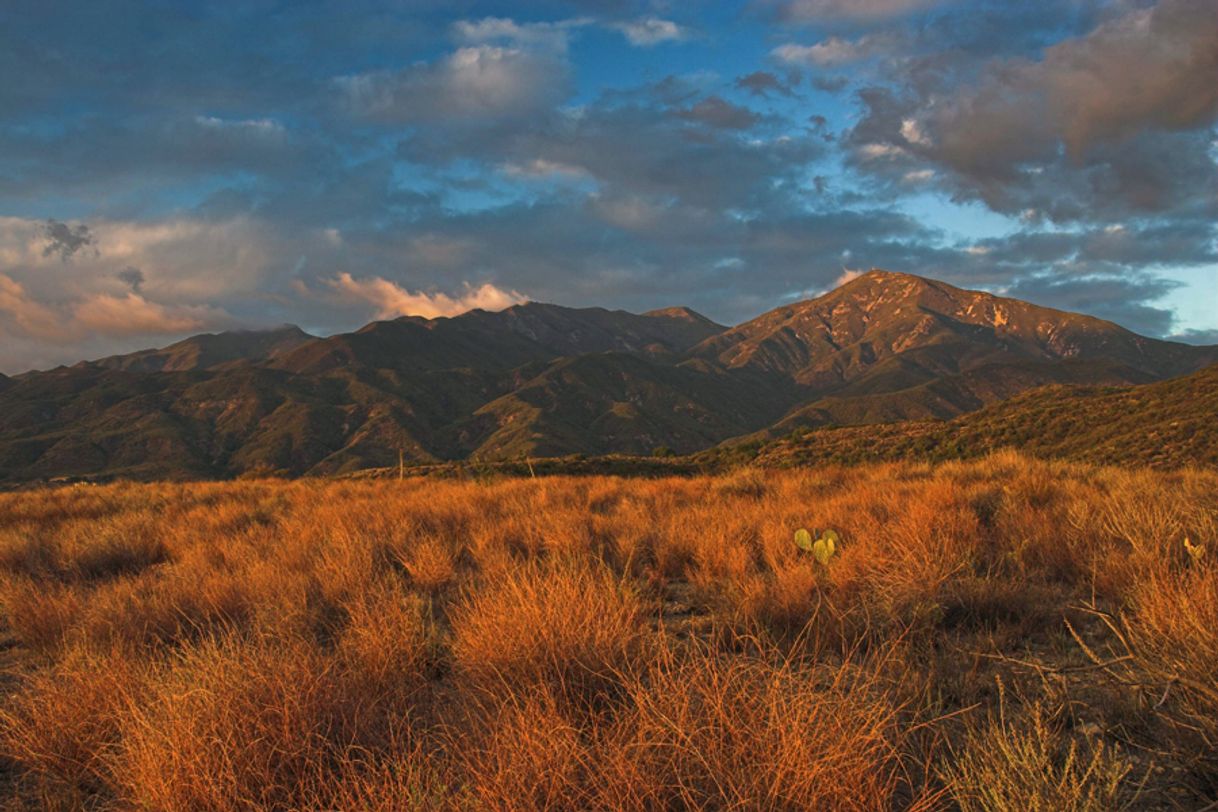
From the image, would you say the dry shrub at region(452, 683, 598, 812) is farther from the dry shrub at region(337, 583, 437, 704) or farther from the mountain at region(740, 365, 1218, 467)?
the mountain at region(740, 365, 1218, 467)

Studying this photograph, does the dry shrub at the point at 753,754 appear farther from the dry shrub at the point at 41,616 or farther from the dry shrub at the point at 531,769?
the dry shrub at the point at 41,616

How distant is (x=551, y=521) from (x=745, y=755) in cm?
611

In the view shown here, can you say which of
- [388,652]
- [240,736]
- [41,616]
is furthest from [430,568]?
[240,736]

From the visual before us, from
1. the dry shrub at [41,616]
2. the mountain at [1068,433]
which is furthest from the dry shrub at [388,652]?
the mountain at [1068,433]

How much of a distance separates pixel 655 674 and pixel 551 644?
611 mm

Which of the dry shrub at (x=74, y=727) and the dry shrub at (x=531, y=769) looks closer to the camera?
the dry shrub at (x=531, y=769)

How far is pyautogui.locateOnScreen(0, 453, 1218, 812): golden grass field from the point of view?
2.21 meters

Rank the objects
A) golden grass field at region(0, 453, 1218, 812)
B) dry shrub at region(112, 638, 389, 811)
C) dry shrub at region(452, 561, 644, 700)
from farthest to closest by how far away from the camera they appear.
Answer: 1. dry shrub at region(452, 561, 644, 700)
2. dry shrub at region(112, 638, 389, 811)
3. golden grass field at region(0, 453, 1218, 812)

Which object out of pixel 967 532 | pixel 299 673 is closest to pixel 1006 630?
pixel 967 532

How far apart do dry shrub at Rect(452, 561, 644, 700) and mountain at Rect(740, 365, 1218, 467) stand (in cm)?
2360

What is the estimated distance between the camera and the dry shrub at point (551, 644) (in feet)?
10.4

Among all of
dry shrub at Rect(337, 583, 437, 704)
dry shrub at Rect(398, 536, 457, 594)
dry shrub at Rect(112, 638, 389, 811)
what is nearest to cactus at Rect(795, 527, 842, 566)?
dry shrub at Rect(337, 583, 437, 704)

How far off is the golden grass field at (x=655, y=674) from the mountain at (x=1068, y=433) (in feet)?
62.2

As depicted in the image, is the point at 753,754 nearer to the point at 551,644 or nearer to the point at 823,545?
the point at 551,644
